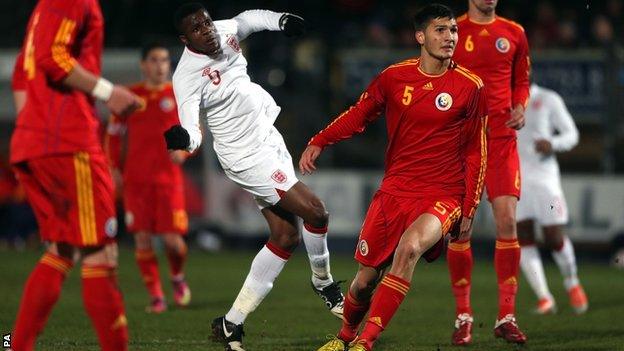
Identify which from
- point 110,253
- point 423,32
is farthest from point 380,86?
point 110,253

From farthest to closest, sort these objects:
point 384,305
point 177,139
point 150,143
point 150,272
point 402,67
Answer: point 150,143
point 150,272
point 402,67
point 177,139
point 384,305

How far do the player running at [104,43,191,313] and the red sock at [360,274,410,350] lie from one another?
4.85 meters

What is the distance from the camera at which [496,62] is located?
8.88 metres

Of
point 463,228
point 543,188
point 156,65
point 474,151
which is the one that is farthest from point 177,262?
point 474,151

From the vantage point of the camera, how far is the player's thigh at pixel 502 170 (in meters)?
8.81

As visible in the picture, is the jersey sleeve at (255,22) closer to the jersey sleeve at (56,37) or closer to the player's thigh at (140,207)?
the jersey sleeve at (56,37)

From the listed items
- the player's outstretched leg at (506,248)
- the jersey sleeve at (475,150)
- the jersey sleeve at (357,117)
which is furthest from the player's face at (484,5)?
the jersey sleeve at (357,117)

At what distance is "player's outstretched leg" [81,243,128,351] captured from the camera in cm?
617

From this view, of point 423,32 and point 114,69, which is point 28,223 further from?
point 423,32

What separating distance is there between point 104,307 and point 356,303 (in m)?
1.99

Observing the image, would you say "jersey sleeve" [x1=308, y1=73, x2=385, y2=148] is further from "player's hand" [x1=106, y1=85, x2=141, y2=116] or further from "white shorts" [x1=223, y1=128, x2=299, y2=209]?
"player's hand" [x1=106, y1=85, x2=141, y2=116]

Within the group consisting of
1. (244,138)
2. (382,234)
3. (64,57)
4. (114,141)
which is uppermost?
(64,57)

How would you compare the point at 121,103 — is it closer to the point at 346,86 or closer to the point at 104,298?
the point at 104,298

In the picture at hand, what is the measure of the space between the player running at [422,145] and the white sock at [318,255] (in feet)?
2.47
